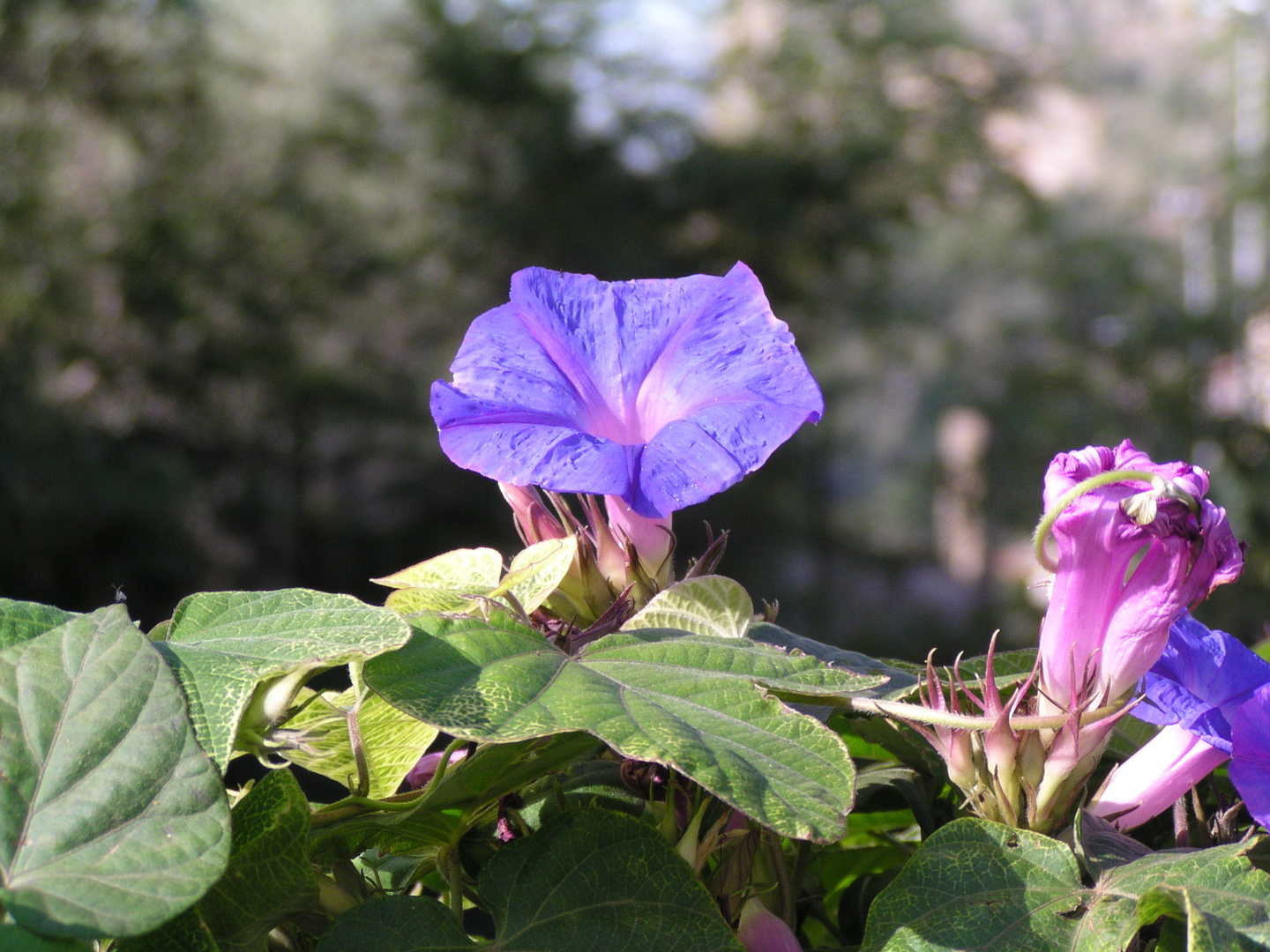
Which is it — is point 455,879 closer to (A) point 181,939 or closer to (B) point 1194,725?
(A) point 181,939

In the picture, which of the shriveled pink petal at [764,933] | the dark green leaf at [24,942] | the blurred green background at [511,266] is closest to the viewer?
the dark green leaf at [24,942]

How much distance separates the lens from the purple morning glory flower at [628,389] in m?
0.32

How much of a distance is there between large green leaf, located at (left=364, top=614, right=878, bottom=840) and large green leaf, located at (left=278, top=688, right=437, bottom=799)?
2.4 inches

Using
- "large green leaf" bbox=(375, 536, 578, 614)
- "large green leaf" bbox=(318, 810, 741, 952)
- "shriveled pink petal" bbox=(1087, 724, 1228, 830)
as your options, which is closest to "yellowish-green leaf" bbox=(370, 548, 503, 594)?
"large green leaf" bbox=(375, 536, 578, 614)

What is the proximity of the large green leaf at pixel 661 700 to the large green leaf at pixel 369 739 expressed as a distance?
0.06 metres

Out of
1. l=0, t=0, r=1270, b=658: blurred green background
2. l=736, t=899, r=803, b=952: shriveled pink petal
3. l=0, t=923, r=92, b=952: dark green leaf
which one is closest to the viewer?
l=0, t=923, r=92, b=952: dark green leaf

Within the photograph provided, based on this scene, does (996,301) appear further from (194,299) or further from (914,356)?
(194,299)

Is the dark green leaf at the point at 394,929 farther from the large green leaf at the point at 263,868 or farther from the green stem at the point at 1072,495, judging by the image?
Answer: the green stem at the point at 1072,495

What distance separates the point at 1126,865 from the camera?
10.8 inches

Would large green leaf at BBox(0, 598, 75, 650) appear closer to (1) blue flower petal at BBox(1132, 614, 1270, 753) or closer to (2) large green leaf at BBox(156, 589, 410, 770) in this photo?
(2) large green leaf at BBox(156, 589, 410, 770)

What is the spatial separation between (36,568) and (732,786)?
430 cm

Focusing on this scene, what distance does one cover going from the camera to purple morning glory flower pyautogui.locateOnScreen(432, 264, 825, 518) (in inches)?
12.5

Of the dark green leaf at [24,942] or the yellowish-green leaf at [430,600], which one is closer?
the dark green leaf at [24,942]

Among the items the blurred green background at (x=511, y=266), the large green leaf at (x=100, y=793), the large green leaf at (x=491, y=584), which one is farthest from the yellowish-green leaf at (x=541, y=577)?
the blurred green background at (x=511, y=266)
